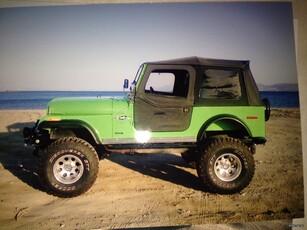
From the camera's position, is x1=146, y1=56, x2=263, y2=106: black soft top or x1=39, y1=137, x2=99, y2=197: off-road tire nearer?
x1=39, y1=137, x2=99, y2=197: off-road tire

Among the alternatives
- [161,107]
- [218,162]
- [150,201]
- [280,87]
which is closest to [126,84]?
[161,107]

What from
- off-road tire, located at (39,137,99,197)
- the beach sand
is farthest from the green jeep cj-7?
the beach sand

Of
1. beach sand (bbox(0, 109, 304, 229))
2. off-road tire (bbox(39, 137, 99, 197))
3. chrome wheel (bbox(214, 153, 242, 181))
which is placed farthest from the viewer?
chrome wheel (bbox(214, 153, 242, 181))

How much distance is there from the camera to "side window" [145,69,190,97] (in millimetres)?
4352

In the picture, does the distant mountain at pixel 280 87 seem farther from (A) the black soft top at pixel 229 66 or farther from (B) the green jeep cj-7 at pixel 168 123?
(B) the green jeep cj-7 at pixel 168 123

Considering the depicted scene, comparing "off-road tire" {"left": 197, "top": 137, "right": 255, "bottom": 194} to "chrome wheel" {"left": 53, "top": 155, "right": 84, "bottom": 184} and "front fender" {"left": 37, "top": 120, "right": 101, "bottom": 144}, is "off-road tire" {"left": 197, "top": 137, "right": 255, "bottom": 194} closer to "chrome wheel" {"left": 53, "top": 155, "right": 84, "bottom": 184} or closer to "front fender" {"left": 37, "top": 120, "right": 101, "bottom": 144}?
"front fender" {"left": 37, "top": 120, "right": 101, "bottom": 144}

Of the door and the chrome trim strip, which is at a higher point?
the door

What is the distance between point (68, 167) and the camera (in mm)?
4164

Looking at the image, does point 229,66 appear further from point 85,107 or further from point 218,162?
point 85,107

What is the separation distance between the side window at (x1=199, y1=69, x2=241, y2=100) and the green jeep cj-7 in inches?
0.7

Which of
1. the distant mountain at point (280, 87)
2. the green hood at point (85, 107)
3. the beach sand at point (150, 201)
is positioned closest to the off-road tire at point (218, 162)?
the beach sand at point (150, 201)

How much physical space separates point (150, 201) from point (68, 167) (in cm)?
155

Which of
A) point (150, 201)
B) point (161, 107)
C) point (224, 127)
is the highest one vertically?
point (161, 107)

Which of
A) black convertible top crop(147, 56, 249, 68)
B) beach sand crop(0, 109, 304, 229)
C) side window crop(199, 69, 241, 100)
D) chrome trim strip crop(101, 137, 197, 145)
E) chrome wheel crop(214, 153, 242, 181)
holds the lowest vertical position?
beach sand crop(0, 109, 304, 229)
